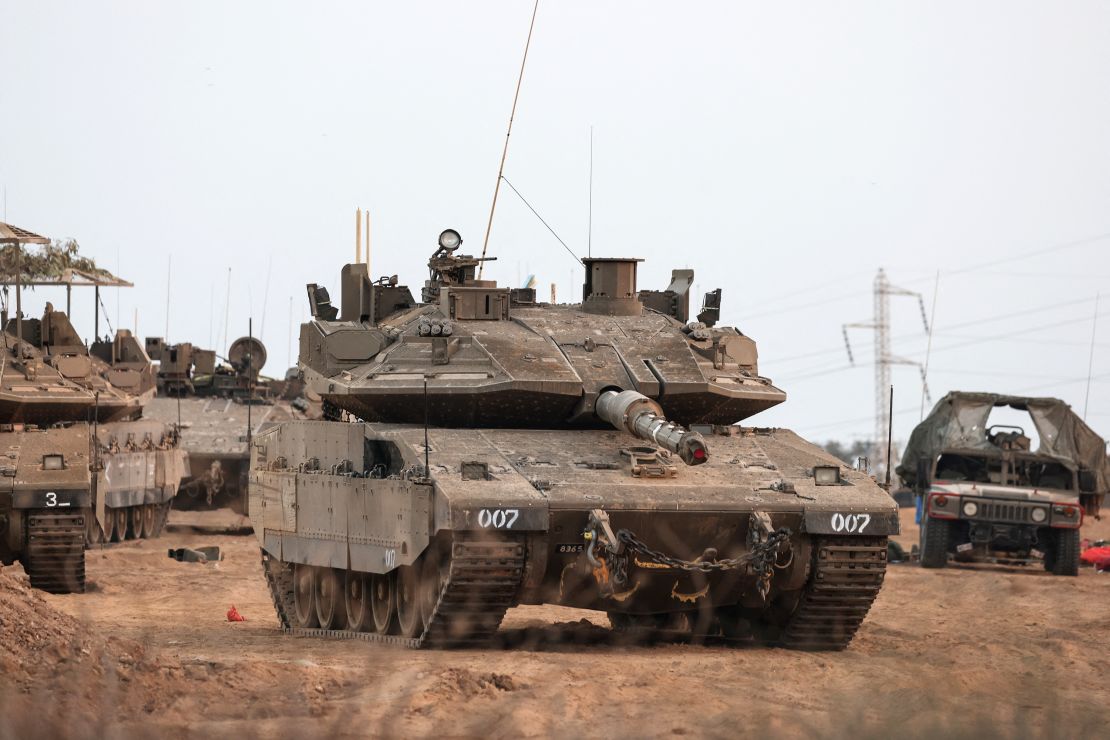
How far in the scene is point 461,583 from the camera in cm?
1445

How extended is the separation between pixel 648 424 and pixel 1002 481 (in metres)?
12.3

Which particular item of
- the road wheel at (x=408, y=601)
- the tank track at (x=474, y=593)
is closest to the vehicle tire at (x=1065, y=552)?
the road wheel at (x=408, y=601)

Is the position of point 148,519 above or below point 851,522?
below

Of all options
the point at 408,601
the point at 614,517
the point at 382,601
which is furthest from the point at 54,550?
the point at 614,517

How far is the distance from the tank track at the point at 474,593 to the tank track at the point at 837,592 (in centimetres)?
241

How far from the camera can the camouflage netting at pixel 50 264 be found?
37.1m

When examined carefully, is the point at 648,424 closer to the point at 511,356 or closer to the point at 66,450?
the point at 511,356

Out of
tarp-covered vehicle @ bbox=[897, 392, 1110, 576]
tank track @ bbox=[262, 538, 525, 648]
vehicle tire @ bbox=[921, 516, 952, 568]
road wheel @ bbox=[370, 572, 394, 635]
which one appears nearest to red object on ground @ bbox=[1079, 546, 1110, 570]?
tarp-covered vehicle @ bbox=[897, 392, 1110, 576]

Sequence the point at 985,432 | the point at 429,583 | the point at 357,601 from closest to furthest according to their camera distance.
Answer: the point at 429,583 < the point at 357,601 < the point at 985,432

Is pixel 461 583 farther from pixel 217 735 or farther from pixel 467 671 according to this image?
pixel 217 735

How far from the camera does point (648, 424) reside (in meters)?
15.6

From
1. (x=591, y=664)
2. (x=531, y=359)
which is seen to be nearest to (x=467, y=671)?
(x=591, y=664)

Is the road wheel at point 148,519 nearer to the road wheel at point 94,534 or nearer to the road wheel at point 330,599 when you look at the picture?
the road wheel at point 94,534

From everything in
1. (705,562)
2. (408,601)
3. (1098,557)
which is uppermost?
(705,562)
